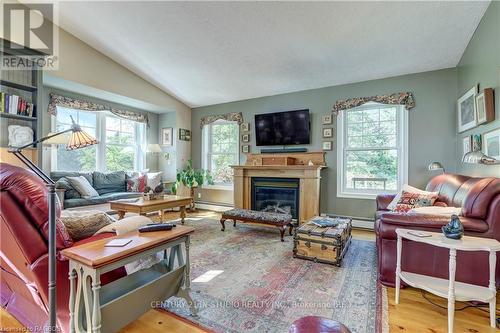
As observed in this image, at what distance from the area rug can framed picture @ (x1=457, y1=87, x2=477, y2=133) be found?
1.96 meters

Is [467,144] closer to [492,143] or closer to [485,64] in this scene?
[492,143]

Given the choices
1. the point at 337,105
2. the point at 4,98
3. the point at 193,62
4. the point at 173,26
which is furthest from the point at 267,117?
the point at 4,98

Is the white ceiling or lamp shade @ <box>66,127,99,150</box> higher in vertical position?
the white ceiling

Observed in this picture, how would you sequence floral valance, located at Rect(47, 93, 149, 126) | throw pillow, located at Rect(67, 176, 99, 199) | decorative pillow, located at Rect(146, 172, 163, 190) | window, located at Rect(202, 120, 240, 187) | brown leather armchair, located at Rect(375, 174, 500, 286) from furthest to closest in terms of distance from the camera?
1. window, located at Rect(202, 120, 240, 187)
2. decorative pillow, located at Rect(146, 172, 163, 190)
3. floral valance, located at Rect(47, 93, 149, 126)
4. throw pillow, located at Rect(67, 176, 99, 199)
5. brown leather armchair, located at Rect(375, 174, 500, 286)

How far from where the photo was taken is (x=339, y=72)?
400cm

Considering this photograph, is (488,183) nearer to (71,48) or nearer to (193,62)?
(193,62)

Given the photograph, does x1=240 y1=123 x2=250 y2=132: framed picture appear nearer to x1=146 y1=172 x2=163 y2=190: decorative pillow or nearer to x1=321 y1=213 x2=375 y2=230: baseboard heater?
x1=146 y1=172 x2=163 y2=190: decorative pillow

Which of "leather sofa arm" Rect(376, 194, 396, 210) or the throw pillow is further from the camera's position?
the throw pillow

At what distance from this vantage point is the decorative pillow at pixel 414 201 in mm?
2879

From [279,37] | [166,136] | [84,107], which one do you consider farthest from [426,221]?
[84,107]

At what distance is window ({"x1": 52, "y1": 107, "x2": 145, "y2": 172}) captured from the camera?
4.52 meters

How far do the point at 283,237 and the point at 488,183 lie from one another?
2.32 m

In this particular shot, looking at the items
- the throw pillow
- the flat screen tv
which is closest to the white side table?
the flat screen tv

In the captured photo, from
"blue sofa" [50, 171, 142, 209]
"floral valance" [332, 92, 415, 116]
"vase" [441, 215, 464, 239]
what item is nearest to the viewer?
"vase" [441, 215, 464, 239]
